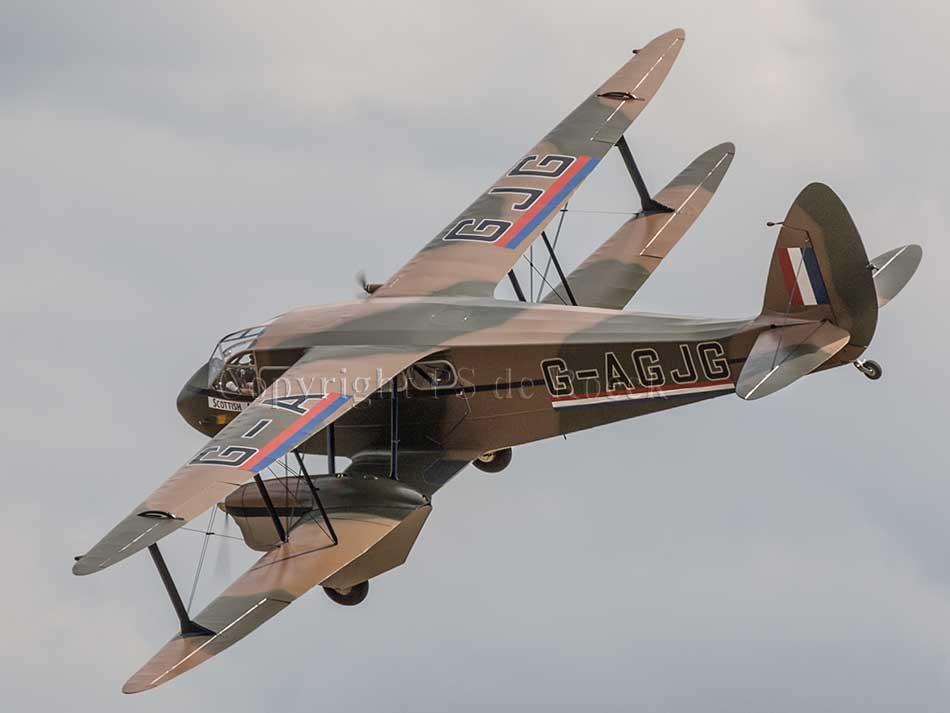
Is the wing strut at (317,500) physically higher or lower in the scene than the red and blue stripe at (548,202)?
lower

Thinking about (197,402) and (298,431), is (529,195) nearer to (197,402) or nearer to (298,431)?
(197,402)

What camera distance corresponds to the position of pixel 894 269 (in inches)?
1128

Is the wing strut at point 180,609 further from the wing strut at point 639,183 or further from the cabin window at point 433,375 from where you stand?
the wing strut at point 639,183

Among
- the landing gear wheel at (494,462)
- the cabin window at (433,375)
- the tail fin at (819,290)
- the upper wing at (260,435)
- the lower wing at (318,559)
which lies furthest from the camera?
the landing gear wheel at (494,462)

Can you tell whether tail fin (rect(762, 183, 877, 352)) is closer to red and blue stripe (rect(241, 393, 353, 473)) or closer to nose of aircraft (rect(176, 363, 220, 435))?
red and blue stripe (rect(241, 393, 353, 473))

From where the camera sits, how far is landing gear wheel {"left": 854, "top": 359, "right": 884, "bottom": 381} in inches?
1072

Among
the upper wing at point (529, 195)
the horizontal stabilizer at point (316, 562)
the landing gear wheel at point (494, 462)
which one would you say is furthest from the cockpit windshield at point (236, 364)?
the landing gear wheel at point (494, 462)

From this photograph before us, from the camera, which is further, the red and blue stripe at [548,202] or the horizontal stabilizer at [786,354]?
the red and blue stripe at [548,202]

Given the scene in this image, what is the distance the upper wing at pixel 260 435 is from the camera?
79.5 ft

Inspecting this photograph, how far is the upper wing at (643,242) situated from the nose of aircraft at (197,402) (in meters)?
5.12

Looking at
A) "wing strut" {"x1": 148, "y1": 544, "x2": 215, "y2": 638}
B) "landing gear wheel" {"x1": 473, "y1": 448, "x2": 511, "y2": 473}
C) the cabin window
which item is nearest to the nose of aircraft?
the cabin window

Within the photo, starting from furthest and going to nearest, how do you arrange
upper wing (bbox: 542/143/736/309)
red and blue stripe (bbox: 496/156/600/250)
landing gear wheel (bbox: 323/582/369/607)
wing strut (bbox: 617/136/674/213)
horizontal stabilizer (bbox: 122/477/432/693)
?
1. wing strut (bbox: 617/136/674/213)
2. upper wing (bbox: 542/143/736/309)
3. red and blue stripe (bbox: 496/156/600/250)
4. landing gear wheel (bbox: 323/582/369/607)
5. horizontal stabilizer (bbox: 122/477/432/693)

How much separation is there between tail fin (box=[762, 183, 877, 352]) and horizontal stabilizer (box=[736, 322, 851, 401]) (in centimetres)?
20

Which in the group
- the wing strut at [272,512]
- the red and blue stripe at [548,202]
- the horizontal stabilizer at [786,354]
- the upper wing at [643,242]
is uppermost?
the red and blue stripe at [548,202]
